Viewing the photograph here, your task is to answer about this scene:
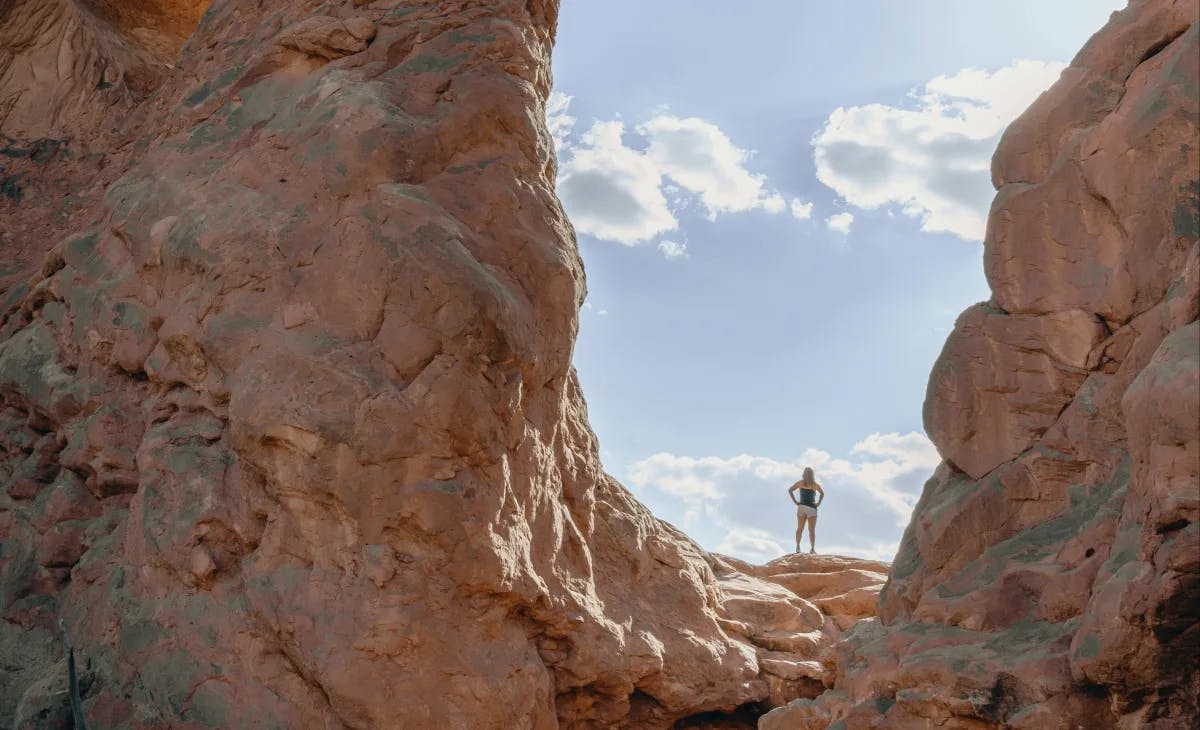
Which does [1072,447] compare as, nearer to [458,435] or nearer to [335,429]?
[458,435]

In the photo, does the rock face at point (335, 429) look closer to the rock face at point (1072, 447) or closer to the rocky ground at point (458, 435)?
the rocky ground at point (458, 435)

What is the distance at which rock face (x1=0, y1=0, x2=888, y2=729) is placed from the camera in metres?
8.79

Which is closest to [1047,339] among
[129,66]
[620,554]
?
[620,554]

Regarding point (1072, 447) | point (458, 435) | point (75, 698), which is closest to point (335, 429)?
point (458, 435)

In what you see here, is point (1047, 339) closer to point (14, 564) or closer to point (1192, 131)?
point (1192, 131)

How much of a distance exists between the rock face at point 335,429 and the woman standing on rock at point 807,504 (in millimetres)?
5495

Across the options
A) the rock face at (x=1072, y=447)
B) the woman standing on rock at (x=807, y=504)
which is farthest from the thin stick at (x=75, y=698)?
the woman standing on rock at (x=807, y=504)

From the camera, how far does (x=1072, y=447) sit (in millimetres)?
7555

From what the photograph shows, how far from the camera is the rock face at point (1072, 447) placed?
229 inches

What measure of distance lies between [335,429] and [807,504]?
1040 cm

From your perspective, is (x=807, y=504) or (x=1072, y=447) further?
(x=807, y=504)

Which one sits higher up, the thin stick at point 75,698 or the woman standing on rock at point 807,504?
the woman standing on rock at point 807,504

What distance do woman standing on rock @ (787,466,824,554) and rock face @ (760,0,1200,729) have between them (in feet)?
28.5

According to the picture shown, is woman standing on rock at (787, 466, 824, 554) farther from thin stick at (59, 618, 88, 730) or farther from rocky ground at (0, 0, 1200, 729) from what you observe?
thin stick at (59, 618, 88, 730)
